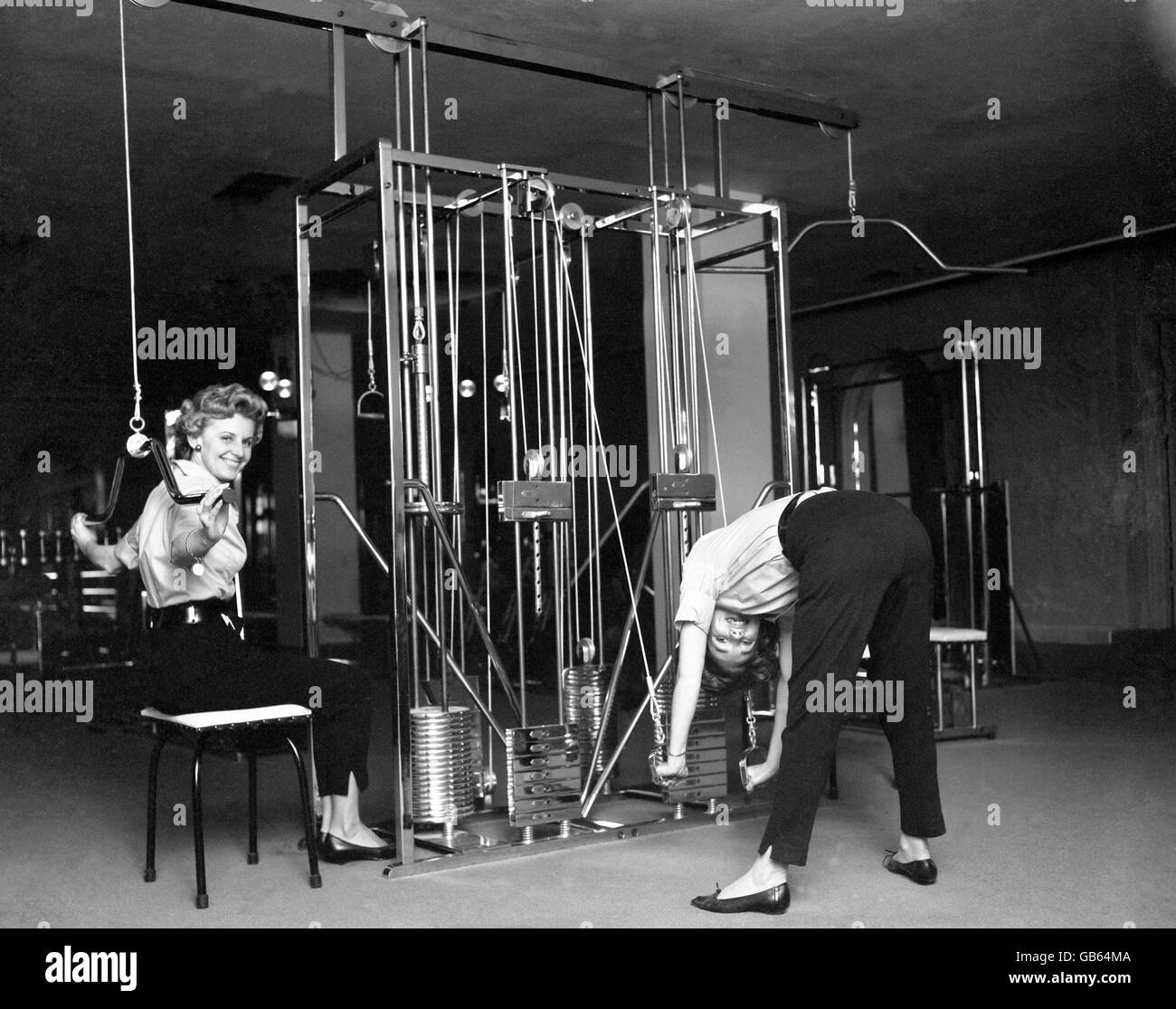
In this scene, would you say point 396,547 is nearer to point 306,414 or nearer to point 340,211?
point 306,414

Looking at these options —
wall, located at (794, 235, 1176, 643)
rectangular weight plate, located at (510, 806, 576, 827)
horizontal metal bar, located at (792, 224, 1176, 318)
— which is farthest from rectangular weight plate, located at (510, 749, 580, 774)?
wall, located at (794, 235, 1176, 643)

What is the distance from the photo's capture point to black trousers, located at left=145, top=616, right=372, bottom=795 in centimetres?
356

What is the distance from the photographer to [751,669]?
3.45 metres

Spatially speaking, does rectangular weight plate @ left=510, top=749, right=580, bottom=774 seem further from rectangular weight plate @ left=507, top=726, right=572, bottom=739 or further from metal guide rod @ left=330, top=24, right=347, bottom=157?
metal guide rod @ left=330, top=24, right=347, bottom=157

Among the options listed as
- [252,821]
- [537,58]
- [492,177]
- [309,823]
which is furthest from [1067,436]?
[309,823]

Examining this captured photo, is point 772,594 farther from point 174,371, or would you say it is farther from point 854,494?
point 174,371

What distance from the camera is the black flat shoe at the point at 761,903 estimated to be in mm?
3121

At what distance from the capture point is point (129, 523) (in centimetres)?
971

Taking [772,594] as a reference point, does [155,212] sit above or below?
above

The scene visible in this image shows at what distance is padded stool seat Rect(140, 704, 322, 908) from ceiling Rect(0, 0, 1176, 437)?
243cm

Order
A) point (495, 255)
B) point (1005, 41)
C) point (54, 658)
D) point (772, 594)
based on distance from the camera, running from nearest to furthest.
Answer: point (772, 594)
point (1005, 41)
point (495, 255)
point (54, 658)
